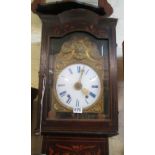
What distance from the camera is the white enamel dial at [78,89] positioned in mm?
1004

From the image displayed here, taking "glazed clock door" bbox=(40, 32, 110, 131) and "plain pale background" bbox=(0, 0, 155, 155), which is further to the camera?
"glazed clock door" bbox=(40, 32, 110, 131)

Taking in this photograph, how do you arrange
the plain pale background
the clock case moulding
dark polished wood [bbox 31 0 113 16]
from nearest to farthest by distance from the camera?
the plain pale background < the clock case moulding < dark polished wood [bbox 31 0 113 16]

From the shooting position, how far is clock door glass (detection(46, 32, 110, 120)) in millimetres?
995

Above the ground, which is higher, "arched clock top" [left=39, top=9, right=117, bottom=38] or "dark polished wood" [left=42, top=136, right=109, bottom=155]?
"arched clock top" [left=39, top=9, right=117, bottom=38]

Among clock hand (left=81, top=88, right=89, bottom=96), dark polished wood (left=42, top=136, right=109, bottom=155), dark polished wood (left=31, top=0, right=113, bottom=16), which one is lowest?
dark polished wood (left=42, top=136, right=109, bottom=155)

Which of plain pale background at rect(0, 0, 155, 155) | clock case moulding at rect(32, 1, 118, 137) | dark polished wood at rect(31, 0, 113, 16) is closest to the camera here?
plain pale background at rect(0, 0, 155, 155)

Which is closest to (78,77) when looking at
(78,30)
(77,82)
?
(77,82)

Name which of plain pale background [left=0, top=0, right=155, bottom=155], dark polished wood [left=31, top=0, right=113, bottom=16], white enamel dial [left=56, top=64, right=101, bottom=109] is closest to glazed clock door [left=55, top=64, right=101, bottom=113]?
white enamel dial [left=56, top=64, right=101, bottom=109]

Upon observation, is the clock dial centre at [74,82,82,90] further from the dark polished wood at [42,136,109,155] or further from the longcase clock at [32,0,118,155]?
the dark polished wood at [42,136,109,155]

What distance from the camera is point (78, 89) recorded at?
3.31 feet
